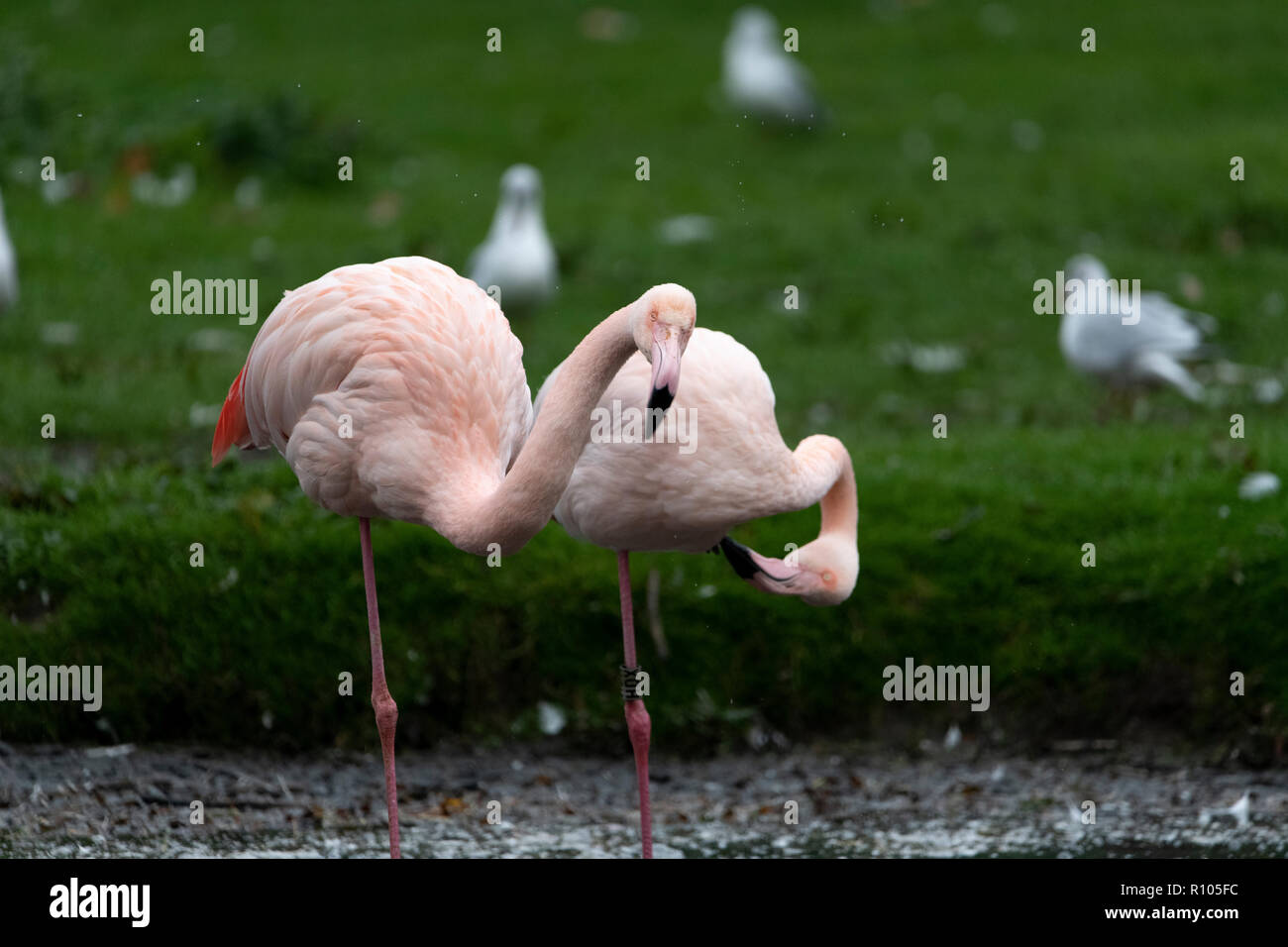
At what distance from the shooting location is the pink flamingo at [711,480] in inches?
193

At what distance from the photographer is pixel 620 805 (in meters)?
5.78

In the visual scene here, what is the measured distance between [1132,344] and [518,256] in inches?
134

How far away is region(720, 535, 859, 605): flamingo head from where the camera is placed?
5.06 m

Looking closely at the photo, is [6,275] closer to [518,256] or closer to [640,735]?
[518,256]

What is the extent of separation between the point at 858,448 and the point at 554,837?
268 centimetres

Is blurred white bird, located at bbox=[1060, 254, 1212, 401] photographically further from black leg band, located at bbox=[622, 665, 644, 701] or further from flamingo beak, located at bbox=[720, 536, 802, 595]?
black leg band, located at bbox=[622, 665, 644, 701]

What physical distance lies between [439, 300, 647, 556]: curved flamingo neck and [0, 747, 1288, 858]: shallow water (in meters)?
1.43

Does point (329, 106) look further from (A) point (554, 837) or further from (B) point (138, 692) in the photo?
(A) point (554, 837)

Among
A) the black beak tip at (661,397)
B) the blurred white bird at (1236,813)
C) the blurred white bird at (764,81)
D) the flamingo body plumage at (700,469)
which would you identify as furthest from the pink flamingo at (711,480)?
the blurred white bird at (764,81)

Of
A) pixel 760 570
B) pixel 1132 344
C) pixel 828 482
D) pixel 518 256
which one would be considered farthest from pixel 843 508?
pixel 518 256

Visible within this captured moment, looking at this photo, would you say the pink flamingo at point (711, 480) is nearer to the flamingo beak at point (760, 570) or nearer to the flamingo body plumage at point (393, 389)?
the flamingo beak at point (760, 570)

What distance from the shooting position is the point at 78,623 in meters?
6.09

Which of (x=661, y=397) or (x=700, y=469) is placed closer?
(x=661, y=397)

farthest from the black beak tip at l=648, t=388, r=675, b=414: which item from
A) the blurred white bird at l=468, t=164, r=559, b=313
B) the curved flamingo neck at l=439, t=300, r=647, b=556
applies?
the blurred white bird at l=468, t=164, r=559, b=313
